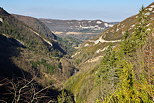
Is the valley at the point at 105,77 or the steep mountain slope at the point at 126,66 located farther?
the steep mountain slope at the point at 126,66

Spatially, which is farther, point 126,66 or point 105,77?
point 105,77

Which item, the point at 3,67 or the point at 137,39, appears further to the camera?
the point at 3,67

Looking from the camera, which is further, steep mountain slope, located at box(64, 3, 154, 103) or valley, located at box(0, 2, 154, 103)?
steep mountain slope, located at box(64, 3, 154, 103)

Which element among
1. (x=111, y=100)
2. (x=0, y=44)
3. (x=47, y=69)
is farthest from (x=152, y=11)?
(x=111, y=100)

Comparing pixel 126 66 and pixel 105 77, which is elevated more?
pixel 126 66

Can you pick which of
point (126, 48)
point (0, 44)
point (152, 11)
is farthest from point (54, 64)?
point (126, 48)

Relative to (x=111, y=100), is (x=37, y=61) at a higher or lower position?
lower

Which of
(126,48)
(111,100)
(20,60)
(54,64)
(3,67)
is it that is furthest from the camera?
(54,64)

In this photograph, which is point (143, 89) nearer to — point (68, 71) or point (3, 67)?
point (3, 67)

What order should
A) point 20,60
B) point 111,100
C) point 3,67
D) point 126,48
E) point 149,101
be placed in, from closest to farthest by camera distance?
point 149,101 → point 111,100 → point 126,48 → point 3,67 → point 20,60

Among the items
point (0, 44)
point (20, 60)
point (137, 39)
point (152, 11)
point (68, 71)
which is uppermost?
point (152, 11)
